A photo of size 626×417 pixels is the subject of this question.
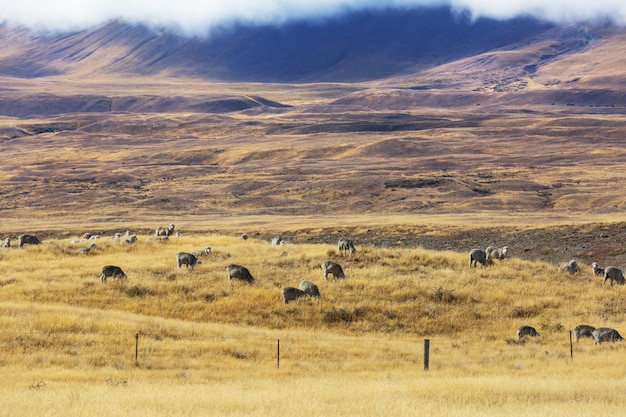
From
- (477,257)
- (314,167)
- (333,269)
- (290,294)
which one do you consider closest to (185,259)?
(333,269)

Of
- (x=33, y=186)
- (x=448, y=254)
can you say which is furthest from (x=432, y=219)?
(x=33, y=186)

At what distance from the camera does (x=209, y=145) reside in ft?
487

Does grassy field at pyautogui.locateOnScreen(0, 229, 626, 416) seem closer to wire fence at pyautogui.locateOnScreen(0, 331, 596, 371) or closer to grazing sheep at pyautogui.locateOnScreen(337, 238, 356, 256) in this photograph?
wire fence at pyautogui.locateOnScreen(0, 331, 596, 371)

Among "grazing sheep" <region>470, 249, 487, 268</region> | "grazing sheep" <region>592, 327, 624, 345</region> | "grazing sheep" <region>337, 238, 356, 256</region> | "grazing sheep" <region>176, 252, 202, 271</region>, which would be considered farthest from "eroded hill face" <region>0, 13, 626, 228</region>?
"grazing sheep" <region>592, 327, 624, 345</region>

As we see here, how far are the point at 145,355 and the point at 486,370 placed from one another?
830 cm

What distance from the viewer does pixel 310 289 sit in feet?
88.8

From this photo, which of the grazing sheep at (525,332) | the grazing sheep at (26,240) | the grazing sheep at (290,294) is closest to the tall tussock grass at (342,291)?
the grazing sheep at (290,294)

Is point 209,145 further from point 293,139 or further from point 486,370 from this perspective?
point 486,370

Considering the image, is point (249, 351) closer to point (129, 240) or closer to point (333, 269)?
point (333, 269)

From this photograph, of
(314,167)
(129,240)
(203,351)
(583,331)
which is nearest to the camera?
(203,351)

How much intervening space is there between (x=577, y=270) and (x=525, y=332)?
40.8 feet

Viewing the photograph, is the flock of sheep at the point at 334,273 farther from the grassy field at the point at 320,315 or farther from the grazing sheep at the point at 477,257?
the grassy field at the point at 320,315

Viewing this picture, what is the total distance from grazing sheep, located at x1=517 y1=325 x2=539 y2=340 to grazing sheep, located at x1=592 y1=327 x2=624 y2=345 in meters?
1.77

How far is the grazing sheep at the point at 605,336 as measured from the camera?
2305 centimetres
